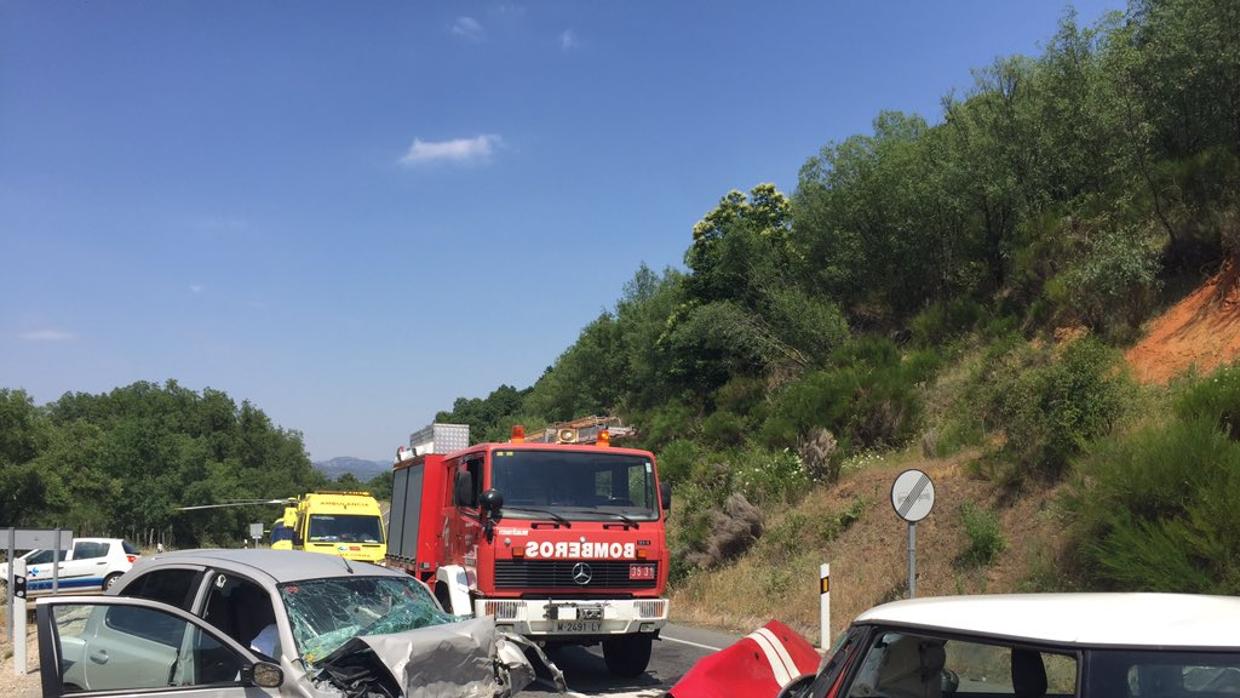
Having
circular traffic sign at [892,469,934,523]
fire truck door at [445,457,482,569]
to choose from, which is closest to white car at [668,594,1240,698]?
fire truck door at [445,457,482,569]

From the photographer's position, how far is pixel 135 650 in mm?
5570

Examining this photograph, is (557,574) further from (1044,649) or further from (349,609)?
(1044,649)

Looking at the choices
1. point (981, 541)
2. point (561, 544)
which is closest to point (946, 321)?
point (981, 541)

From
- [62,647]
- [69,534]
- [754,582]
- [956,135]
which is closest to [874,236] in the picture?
[956,135]

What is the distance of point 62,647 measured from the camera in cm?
532

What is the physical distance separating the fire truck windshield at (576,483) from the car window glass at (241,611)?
12.8 feet

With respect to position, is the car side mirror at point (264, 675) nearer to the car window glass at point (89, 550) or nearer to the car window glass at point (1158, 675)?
the car window glass at point (1158, 675)

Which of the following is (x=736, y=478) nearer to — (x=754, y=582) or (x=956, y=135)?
(x=754, y=582)

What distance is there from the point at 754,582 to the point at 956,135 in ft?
56.3

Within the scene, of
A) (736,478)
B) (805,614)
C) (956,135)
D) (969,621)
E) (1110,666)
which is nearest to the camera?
(1110,666)

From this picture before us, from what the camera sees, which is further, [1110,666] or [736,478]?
[736,478]

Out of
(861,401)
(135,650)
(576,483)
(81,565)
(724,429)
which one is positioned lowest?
(81,565)

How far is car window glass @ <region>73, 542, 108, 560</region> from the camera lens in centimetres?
2752

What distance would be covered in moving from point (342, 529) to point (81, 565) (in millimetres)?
10369
